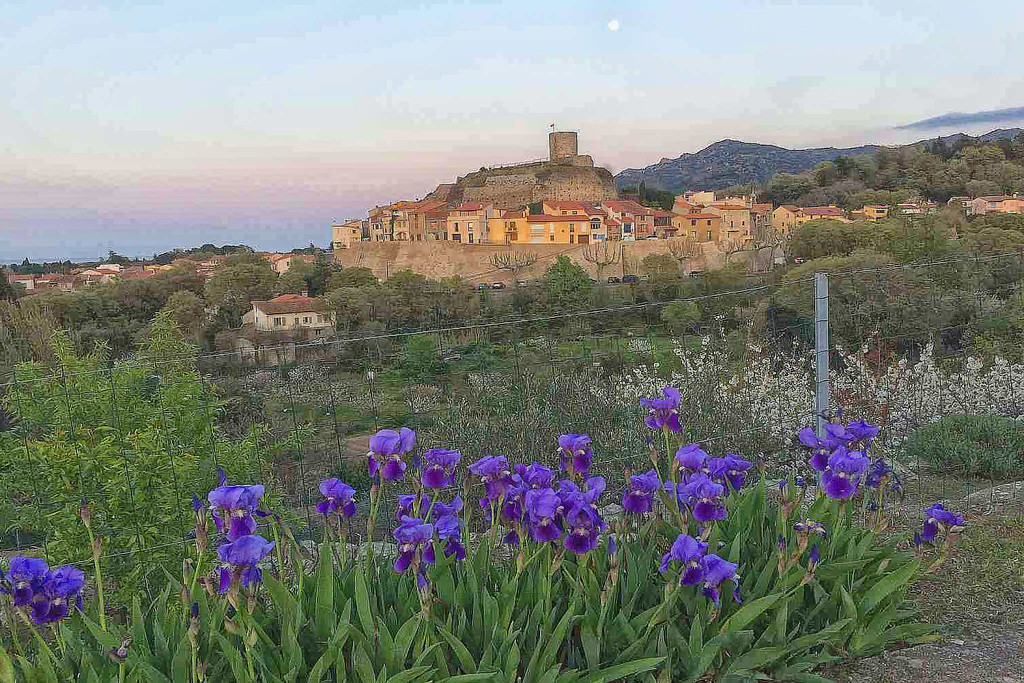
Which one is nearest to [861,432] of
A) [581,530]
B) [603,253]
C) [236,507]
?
[581,530]

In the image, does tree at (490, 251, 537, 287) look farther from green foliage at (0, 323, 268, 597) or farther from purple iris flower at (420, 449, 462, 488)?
purple iris flower at (420, 449, 462, 488)

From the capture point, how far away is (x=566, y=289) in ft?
93.3

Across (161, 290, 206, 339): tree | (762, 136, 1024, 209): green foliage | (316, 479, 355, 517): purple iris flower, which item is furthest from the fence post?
(762, 136, 1024, 209): green foliage

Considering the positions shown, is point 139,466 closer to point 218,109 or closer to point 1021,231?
point 1021,231

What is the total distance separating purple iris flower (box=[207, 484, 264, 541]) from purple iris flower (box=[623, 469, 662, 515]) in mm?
871

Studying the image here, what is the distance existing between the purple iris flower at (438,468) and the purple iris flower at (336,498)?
0.17 meters

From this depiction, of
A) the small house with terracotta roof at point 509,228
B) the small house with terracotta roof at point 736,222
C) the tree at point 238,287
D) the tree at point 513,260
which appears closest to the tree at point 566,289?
the tree at point 238,287

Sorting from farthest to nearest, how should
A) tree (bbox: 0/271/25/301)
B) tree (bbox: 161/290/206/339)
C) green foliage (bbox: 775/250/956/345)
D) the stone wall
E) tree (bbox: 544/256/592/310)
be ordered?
the stone wall < tree (bbox: 544/256/592/310) < tree (bbox: 161/290/206/339) < tree (bbox: 0/271/25/301) < green foliage (bbox: 775/250/956/345)

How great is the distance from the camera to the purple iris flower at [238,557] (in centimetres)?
138

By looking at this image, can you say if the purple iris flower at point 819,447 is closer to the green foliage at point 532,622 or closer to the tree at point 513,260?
the green foliage at point 532,622

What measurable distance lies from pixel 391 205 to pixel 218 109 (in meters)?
35.3

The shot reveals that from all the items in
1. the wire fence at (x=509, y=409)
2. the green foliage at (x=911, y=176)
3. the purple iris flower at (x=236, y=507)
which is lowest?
the wire fence at (x=509, y=409)

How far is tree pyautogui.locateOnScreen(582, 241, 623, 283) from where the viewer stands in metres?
44.7

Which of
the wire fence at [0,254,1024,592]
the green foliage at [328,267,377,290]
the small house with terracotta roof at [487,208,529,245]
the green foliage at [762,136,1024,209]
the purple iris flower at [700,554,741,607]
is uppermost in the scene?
the green foliage at [762,136,1024,209]
